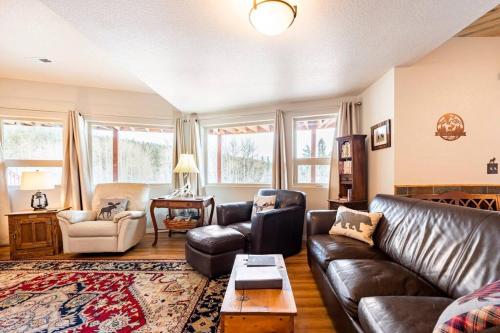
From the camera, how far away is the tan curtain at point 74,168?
3598mm

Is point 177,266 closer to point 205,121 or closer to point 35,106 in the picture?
point 205,121

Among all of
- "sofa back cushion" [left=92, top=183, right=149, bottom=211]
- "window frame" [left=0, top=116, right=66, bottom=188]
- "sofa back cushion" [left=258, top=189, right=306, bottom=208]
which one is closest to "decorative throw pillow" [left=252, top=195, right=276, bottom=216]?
"sofa back cushion" [left=258, top=189, right=306, bottom=208]

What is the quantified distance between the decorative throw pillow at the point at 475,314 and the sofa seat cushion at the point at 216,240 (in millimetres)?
1831

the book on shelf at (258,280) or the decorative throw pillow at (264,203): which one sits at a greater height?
the decorative throw pillow at (264,203)

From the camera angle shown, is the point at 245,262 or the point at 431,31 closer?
the point at 245,262

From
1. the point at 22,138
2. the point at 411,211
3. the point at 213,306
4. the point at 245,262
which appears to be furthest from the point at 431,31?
the point at 22,138

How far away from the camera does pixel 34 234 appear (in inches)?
119

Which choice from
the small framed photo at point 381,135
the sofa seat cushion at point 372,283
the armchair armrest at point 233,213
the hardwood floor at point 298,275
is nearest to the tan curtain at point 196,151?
the hardwood floor at point 298,275

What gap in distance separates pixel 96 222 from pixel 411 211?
3523 millimetres

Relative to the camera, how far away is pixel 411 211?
71.4 inches

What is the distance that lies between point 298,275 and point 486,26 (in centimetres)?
326

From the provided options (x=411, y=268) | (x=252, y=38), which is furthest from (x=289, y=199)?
(x=252, y=38)

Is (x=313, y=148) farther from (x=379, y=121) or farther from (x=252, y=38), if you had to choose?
(x=252, y=38)

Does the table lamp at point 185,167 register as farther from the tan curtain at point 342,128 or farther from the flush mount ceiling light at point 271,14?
the flush mount ceiling light at point 271,14
